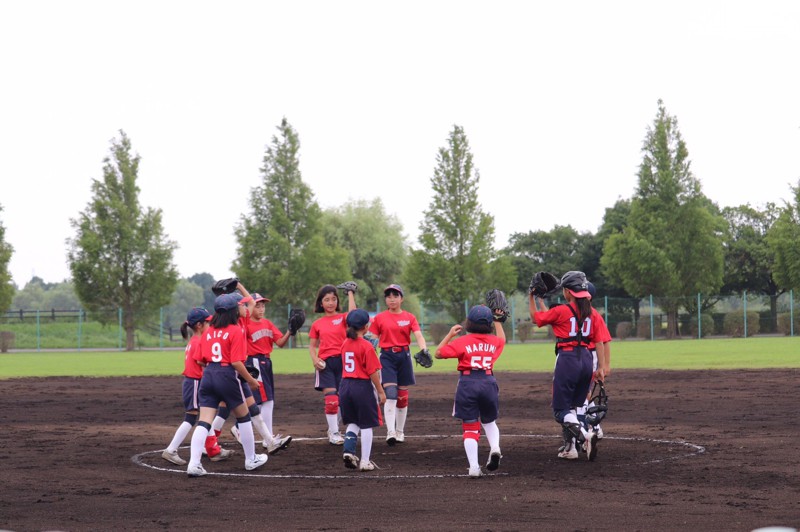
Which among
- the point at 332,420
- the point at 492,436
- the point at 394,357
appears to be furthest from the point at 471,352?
the point at 332,420

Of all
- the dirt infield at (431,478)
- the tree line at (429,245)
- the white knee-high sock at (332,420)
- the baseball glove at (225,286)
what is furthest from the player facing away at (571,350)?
the tree line at (429,245)

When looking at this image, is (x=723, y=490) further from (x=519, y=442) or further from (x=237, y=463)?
(x=237, y=463)

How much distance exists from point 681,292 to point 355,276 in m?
31.4

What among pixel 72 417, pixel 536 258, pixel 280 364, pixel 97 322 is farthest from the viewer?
pixel 536 258

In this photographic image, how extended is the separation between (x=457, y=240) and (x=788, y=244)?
19024 mm

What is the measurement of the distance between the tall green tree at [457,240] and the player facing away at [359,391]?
47.0 m

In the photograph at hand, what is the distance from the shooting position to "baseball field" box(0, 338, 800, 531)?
317 inches

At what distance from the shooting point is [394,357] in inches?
522

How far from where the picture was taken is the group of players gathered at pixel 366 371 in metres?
10.6

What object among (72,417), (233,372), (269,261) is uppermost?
(269,261)

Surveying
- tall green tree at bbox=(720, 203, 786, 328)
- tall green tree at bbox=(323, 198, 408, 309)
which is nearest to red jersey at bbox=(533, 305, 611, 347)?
tall green tree at bbox=(720, 203, 786, 328)

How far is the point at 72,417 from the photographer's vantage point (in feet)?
58.9

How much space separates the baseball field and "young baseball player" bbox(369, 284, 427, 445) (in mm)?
458

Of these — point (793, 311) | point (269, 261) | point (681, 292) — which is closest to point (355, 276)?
point (269, 261)
